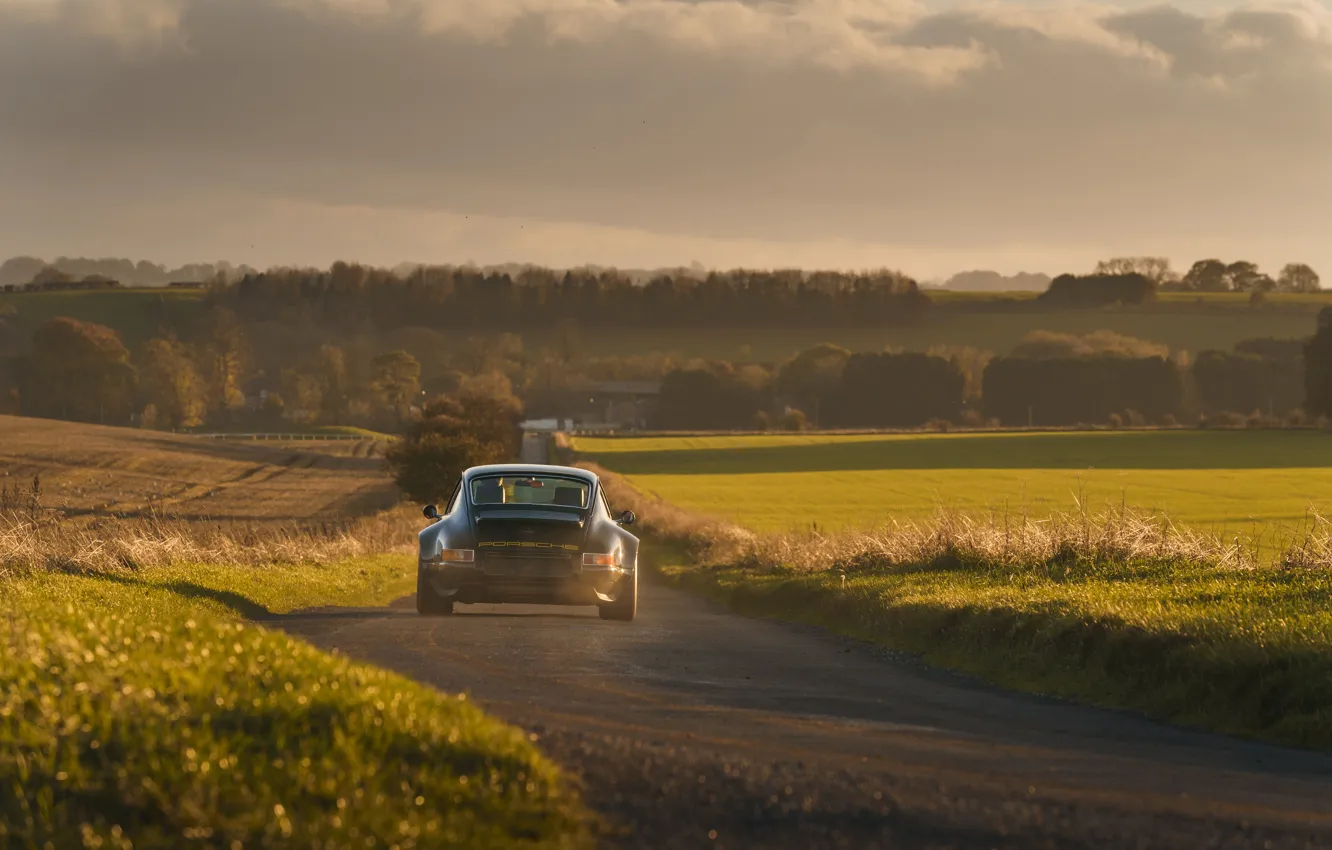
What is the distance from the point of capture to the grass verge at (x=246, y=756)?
6746 millimetres

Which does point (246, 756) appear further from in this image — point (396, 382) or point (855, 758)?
point (396, 382)

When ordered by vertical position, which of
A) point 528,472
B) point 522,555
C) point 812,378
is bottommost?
point 522,555

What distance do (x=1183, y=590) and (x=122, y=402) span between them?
164293 millimetres

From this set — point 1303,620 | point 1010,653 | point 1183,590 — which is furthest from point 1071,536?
point 1303,620

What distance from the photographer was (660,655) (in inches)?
641

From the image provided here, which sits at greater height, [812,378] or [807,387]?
[812,378]

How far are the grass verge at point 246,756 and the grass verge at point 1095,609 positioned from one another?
22.1 feet

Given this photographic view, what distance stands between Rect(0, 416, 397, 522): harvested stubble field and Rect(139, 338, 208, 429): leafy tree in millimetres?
43316

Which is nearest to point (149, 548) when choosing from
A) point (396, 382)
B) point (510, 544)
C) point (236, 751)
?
point (510, 544)

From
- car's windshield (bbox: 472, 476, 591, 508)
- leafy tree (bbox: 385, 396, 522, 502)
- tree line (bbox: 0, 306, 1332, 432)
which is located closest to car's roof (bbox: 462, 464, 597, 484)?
car's windshield (bbox: 472, 476, 591, 508)

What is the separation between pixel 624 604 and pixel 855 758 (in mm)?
11519

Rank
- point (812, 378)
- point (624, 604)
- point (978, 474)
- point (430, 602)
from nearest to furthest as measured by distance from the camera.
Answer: point (430, 602)
point (624, 604)
point (978, 474)
point (812, 378)

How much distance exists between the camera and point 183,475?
98938mm

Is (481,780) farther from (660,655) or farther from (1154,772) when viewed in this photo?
(660,655)
